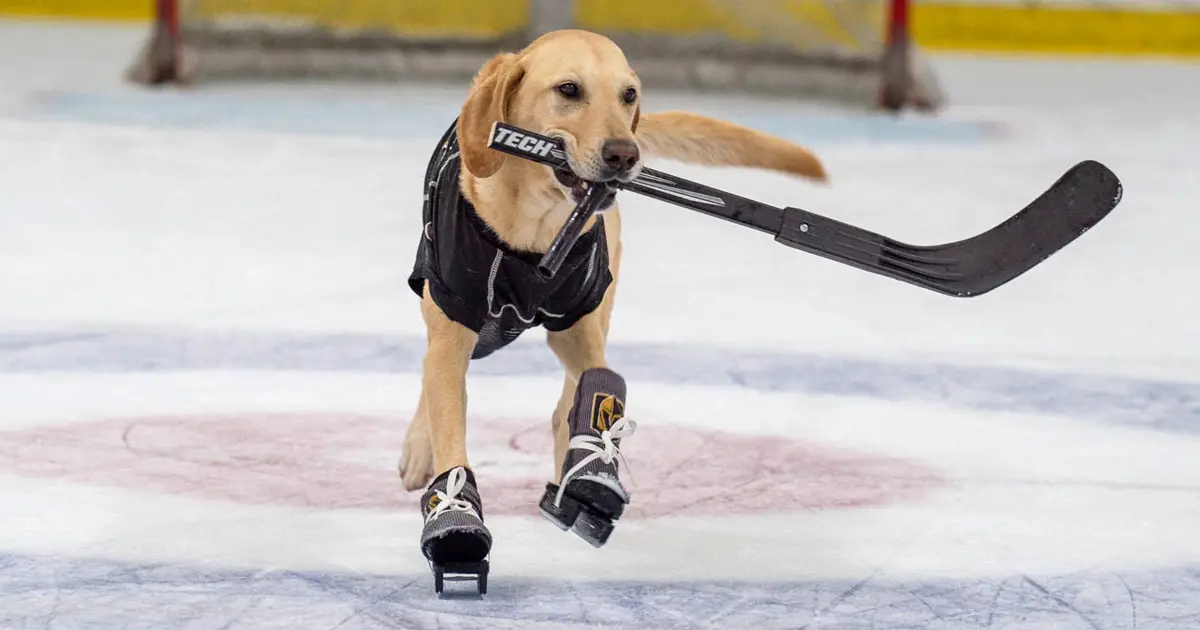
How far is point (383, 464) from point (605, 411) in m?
0.69

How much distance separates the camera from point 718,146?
287 cm

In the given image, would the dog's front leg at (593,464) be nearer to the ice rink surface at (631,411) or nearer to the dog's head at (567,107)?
the ice rink surface at (631,411)

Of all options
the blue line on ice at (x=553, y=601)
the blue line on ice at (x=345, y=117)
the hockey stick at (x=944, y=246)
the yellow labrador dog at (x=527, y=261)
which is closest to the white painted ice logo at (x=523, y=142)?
the yellow labrador dog at (x=527, y=261)

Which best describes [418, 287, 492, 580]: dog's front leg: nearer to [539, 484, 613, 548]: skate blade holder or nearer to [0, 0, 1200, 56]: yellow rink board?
[539, 484, 613, 548]: skate blade holder

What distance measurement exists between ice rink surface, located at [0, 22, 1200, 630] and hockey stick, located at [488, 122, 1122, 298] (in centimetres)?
41

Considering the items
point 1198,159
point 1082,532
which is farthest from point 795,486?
point 1198,159

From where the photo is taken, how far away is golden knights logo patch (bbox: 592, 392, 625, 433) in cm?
246

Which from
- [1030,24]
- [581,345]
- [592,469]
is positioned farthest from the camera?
[1030,24]

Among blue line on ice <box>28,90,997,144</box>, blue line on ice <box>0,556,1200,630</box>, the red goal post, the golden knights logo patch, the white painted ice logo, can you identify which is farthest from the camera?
the red goal post

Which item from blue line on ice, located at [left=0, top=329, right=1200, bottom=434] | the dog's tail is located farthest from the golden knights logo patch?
blue line on ice, located at [left=0, top=329, right=1200, bottom=434]

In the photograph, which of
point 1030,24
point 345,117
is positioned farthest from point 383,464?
point 1030,24

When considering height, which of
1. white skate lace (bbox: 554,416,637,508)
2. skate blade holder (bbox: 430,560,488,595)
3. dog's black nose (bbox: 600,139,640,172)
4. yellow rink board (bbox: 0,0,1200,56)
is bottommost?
skate blade holder (bbox: 430,560,488,595)

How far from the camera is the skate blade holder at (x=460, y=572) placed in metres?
2.31

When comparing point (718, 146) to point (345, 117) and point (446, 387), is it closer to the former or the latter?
point (446, 387)
